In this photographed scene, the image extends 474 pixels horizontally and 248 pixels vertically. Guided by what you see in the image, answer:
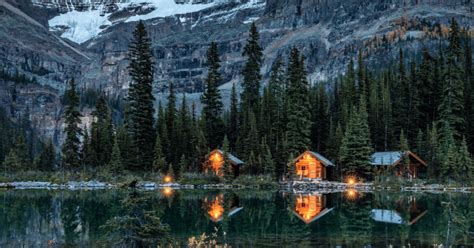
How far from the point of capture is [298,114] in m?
70.6

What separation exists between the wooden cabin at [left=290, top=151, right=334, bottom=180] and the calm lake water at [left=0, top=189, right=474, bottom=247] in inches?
975

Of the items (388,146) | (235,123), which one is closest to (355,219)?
(388,146)

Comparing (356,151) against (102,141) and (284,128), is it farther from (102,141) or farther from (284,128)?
(102,141)

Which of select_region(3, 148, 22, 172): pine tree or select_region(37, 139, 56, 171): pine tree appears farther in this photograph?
select_region(37, 139, 56, 171): pine tree

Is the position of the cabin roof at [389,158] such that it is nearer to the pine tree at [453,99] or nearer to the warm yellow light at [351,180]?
the warm yellow light at [351,180]

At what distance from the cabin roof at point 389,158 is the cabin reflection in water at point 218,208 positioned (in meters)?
29.6

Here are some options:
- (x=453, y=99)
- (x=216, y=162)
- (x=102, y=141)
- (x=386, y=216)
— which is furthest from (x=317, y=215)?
(x=102, y=141)

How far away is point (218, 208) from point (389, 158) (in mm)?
37413

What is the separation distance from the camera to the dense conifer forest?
213ft

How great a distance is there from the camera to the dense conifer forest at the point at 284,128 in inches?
2557

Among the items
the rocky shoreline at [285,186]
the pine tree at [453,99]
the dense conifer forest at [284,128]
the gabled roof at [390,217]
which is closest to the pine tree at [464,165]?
the dense conifer forest at [284,128]

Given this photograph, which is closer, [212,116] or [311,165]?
[311,165]

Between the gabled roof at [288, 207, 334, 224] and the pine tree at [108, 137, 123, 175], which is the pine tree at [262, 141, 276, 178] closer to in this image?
the pine tree at [108, 137, 123, 175]

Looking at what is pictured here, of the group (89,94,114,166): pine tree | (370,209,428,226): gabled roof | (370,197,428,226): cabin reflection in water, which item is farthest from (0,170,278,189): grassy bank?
(370,209,428,226): gabled roof
